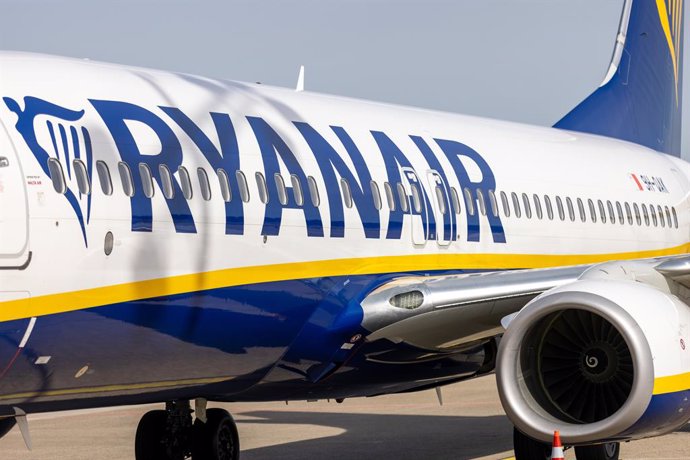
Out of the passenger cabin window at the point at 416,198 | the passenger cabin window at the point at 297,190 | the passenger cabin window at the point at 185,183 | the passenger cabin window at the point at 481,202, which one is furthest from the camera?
the passenger cabin window at the point at 481,202

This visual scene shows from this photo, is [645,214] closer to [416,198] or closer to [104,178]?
[416,198]

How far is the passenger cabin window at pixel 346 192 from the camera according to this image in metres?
10.9

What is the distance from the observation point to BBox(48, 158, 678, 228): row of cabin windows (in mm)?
8602

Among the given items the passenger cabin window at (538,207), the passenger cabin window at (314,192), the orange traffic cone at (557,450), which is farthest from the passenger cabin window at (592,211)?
the orange traffic cone at (557,450)

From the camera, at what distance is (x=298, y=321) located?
10148 mm

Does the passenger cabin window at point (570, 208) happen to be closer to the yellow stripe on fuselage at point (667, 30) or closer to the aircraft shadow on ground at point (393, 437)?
the aircraft shadow on ground at point (393, 437)

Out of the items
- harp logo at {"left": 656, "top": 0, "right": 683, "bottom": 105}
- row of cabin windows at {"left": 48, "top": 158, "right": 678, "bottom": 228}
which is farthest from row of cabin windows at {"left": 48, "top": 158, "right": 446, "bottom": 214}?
harp logo at {"left": 656, "top": 0, "right": 683, "bottom": 105}

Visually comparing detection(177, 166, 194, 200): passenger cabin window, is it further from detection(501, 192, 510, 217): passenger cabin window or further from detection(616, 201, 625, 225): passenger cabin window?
detection(616, 201, 625, 225): passenger cabin window

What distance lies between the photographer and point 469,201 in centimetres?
1256

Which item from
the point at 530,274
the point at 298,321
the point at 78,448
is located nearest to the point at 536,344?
the point at 530,274

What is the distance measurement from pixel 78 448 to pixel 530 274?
275 inches

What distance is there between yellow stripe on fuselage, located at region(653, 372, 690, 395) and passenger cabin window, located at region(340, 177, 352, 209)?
3.08 metres

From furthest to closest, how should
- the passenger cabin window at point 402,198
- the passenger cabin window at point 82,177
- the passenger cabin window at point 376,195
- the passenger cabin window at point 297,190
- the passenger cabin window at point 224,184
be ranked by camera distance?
1. the passenger cabin window at point 402,198
2. the passenger cabin window at point 376,195
3. the passenger cabin window at point 297,190
4. the passenger cabin window at point 224,184
5. the passenger cabin window at point 82,177

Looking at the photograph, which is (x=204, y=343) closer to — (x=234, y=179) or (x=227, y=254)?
(x=227, y=254)
